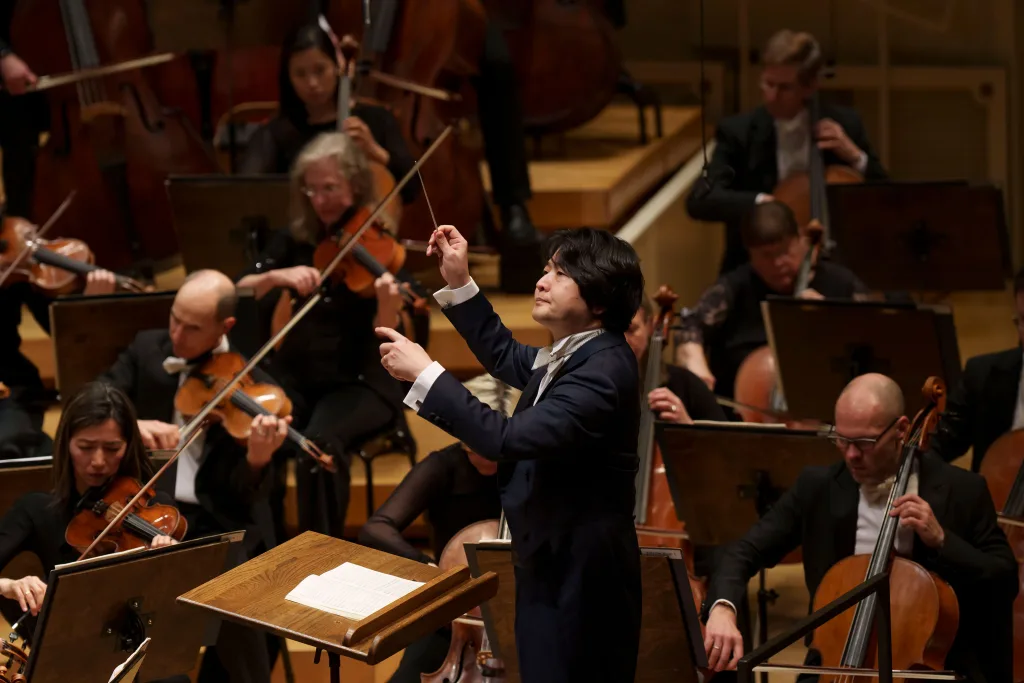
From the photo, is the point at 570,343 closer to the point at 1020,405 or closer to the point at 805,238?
the point at 1020,405

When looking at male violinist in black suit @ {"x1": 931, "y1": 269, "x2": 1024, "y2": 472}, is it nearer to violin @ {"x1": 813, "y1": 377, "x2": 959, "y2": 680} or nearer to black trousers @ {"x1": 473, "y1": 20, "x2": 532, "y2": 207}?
violin @ {"x1": 813, "y1": 377, "x2": 959, "y2": 680}

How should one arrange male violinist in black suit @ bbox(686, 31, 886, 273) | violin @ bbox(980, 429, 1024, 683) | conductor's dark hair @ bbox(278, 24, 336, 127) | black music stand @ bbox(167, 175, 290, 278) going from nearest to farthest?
violin @ bbox(980, 429, 1024, 683)
black music stand @ bbox(167, 175, 290, 278)
conductor's dark hair @ bbox(278, 24, 336, 127)
male violinist in black suit @ bbox(686, 31, 886, 273)

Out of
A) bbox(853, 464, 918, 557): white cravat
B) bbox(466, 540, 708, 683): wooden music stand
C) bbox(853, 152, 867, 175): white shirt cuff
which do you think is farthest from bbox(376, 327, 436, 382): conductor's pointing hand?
bbox(853, 152, 867, 175): white shirt cuff

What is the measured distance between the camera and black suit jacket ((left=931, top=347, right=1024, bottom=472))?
3.42 metres

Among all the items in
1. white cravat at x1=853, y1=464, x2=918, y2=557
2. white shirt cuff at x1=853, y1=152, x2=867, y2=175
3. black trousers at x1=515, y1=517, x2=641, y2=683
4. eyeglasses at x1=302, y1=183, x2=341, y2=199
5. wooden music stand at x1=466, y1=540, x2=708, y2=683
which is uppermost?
eyeglasses at x1=302, y1=183, x2=341, y2=199

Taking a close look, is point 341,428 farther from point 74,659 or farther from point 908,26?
point 908,26

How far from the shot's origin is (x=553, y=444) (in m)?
2.08

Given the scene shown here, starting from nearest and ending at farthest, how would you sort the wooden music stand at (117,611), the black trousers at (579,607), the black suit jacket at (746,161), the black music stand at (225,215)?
the black trousers at (579,607)
the wooden music stand at (117,611)
the black music stand at (225,215)
the black suit jacket at (746,161)

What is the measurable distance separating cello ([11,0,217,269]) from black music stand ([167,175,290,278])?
317 mm

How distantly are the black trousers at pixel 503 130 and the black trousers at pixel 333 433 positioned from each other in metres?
0.93

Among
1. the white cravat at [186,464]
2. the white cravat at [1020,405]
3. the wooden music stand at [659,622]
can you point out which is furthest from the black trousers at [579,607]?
the white cravat at [1020,405]

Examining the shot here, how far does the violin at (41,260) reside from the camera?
3.71 meters

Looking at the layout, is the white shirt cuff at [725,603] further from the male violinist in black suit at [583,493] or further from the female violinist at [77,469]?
the female violinist at [77,469]

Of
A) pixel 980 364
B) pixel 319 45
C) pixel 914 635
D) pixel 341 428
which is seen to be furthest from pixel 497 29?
pixel 914 635
